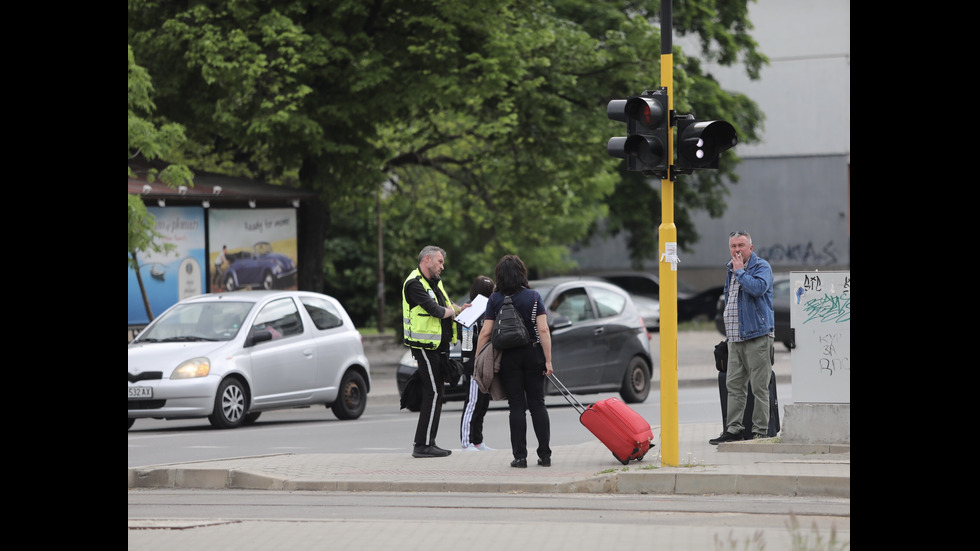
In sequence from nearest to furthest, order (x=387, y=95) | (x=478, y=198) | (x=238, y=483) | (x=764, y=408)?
1. (x=238, y=483)
2. (x=764, y=408)
3. (x=387, y=95)
4. (x=478, y=198)

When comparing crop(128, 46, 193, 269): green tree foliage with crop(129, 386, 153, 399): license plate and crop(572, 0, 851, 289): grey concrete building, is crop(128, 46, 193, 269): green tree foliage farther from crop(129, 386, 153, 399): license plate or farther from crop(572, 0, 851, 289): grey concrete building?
crop(572, 0, 851, 289): grey concrete building

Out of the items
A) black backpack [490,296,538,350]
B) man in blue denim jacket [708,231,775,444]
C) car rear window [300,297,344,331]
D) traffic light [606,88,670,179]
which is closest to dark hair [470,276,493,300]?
black backpack [490,296,538,350]

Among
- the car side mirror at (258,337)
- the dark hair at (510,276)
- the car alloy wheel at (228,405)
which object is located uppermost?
the dark hair at (510,276)

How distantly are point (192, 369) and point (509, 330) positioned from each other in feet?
18.7

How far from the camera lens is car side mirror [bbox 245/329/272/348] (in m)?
15.8

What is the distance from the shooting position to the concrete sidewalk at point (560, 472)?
9516mm

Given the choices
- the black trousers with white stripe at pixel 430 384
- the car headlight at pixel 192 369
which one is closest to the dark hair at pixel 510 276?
the black trousers with white stripe at pixel 430 384

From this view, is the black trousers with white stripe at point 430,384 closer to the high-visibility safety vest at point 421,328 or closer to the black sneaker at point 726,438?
the high-visibility safety vest at point 421,328

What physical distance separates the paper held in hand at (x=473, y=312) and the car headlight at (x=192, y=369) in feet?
13.9

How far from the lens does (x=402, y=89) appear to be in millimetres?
22656
